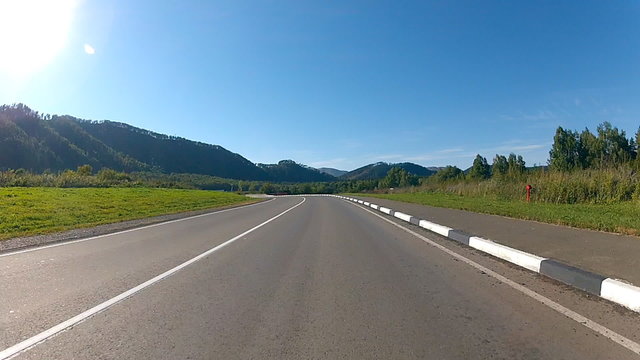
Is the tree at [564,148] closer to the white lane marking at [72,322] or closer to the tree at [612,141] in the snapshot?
the tree at [612,141]

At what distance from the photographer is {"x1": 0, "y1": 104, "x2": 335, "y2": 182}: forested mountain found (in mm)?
94125

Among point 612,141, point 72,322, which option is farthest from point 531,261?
point 612,141

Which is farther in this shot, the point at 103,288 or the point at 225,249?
the point at 225,249

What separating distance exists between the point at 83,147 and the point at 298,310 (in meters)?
148

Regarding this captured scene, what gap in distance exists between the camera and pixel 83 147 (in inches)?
5197

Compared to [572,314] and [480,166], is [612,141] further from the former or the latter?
[572,314]

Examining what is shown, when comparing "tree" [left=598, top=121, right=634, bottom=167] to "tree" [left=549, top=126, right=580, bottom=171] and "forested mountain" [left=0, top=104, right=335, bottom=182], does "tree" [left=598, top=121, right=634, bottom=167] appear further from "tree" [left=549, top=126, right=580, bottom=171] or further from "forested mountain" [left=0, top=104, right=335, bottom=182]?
"forested mountain" [left=0, top=104, right=335, bottom=182]

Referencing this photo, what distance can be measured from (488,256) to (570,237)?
97.6 inches

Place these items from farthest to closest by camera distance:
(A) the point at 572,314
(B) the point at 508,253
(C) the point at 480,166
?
(C) the point at 480,166 < (B) the point at 508,253 < (A) the point at 572,314

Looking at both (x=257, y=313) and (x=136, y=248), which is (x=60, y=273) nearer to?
(x=136, y=248)

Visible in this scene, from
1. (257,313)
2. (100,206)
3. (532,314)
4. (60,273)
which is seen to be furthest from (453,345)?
(100,206)

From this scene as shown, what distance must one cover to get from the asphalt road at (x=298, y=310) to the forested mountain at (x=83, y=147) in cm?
10231

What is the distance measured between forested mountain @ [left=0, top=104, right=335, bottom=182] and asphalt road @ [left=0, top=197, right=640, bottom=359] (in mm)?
102311

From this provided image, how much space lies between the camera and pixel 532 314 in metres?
4.77
